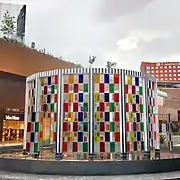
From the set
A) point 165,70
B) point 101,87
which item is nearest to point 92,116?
point 101,87

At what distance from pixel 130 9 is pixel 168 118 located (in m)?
6.56

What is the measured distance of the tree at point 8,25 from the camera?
2531 centimetres

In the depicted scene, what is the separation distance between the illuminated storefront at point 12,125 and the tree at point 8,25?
6.59m

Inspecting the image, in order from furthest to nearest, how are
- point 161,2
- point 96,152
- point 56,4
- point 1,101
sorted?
point 1,101
point 56,4
point 161,2
point 96,152

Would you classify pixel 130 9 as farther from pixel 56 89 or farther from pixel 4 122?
pixel 4 122

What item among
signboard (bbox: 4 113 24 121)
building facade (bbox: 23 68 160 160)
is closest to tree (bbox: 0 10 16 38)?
signboard (bbox: 4 113 24 121)

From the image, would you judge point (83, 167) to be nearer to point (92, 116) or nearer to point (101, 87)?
point (92, 116)

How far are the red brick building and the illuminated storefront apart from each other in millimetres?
57748

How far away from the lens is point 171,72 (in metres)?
79.6

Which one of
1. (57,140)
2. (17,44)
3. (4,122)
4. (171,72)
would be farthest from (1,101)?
(171,72)

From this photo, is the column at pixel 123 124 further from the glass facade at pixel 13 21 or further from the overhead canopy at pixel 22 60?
the glass facade at pixel 13 21

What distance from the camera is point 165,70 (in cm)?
7969

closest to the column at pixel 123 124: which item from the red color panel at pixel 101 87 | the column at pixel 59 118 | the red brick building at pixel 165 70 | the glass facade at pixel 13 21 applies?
the red color panel at pixel 101 87

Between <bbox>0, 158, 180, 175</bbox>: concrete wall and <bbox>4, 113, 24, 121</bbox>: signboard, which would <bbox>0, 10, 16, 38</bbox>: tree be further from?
<bbox>0, 158, 180, 175</bbox>: concrete wall
